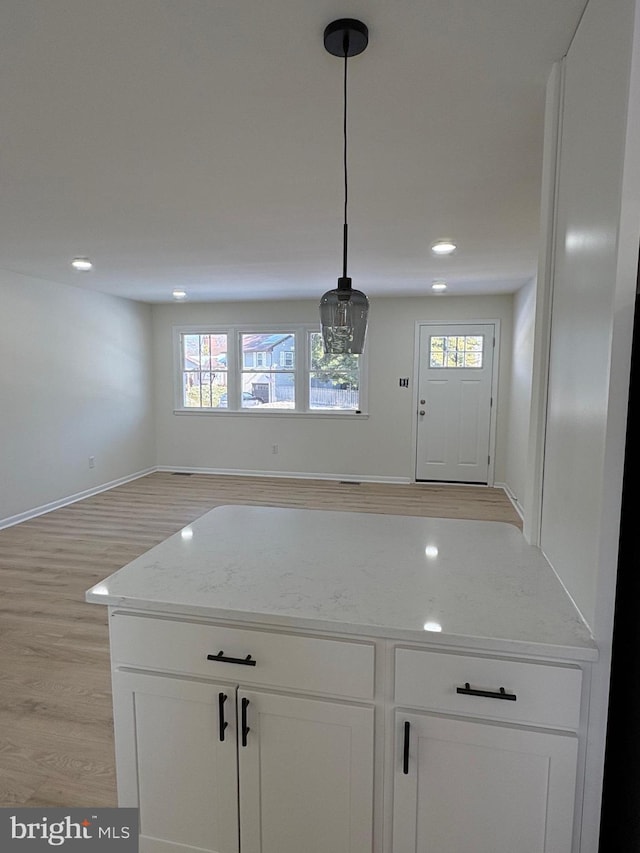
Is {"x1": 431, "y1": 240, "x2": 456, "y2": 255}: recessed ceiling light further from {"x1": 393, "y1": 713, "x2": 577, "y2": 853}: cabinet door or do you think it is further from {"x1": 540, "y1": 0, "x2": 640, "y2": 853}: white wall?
{"x1": 393, "y1": 713, "x2": 577, "y2": 853}: cabinet door

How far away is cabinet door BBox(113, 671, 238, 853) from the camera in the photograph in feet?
4.05

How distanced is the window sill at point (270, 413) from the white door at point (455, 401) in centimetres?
88

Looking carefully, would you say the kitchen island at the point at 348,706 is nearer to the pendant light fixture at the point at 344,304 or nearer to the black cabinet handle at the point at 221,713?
the black cabinet handle at the point at 221,713

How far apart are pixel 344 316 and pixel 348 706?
1.11 m

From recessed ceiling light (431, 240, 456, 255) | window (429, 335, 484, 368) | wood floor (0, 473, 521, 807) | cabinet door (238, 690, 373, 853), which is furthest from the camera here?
window (429, 335, 484, 368)

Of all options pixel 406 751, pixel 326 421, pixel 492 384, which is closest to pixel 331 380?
pixel 326 421

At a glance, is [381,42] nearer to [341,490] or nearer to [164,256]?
[164,256]

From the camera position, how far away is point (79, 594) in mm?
3162

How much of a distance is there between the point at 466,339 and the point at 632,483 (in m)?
5.34

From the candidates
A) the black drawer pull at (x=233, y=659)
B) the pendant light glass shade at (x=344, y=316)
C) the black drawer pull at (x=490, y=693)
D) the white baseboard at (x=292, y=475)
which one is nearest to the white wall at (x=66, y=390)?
the white baseboard at (x=292, y=475)

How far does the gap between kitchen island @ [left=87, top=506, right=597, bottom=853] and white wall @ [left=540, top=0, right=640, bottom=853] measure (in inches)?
3.2

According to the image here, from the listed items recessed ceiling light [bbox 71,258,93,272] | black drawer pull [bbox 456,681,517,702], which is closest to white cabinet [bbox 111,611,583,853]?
black drawer pull [bbox 456,681,517,702]

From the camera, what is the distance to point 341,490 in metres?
5.91

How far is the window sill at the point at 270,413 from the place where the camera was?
6410mm
